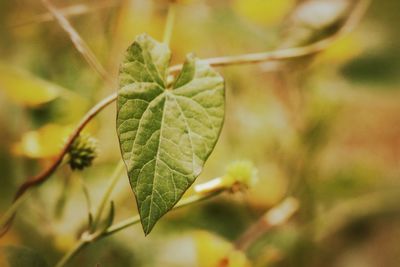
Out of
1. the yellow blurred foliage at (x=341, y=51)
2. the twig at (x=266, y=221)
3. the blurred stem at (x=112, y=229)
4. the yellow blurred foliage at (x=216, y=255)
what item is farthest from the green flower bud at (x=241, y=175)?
the yellow blurred foliage at (x=341, y=51)

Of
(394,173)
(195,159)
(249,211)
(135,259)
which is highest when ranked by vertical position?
(195,159)

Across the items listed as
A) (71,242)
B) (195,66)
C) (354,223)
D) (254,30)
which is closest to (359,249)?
(354,223)

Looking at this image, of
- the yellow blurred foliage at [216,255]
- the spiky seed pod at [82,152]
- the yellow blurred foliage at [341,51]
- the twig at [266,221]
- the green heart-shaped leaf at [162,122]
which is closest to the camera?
the green heart-shaped leaf at [162,122]

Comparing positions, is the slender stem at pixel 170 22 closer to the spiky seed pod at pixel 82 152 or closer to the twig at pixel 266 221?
the spiky seed pod at pixel 82 152

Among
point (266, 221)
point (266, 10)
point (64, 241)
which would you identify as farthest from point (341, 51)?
point (64, 241)

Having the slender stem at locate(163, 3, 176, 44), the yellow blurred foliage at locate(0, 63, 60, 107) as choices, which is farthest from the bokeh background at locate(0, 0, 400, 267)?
the slender stem at locate(163, 3, 176, 44)

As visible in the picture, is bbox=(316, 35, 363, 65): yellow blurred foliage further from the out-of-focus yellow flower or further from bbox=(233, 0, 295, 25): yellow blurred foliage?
the out-of-focus yellow flower

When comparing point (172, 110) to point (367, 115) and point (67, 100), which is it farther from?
point (367, 115)

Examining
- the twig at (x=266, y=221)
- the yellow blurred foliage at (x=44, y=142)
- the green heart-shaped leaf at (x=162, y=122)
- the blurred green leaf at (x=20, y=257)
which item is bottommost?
the twig at (x=266, y=221)
